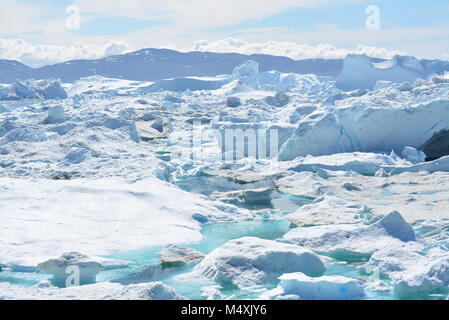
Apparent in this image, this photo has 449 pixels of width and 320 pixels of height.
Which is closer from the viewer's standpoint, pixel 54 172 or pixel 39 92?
pixel 54 172

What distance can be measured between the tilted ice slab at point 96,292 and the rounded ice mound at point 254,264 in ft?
3.28

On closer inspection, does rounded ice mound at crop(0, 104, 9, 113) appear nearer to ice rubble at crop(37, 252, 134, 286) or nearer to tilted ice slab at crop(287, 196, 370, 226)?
tilted ice slab at crop(287, 196, 370, 226)

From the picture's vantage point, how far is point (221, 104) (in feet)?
118

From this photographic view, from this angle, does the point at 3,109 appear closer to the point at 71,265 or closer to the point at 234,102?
the point at 234,102

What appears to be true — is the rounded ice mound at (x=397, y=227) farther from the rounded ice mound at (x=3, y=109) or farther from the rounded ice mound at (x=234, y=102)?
the rounded ice mound at (x=3, y=109)

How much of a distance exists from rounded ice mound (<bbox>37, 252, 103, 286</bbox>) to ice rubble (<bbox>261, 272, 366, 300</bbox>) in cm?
213

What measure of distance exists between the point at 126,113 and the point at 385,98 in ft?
39.2

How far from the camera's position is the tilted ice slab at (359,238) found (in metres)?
7.50

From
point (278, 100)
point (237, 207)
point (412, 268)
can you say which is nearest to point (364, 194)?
point (237, 207)

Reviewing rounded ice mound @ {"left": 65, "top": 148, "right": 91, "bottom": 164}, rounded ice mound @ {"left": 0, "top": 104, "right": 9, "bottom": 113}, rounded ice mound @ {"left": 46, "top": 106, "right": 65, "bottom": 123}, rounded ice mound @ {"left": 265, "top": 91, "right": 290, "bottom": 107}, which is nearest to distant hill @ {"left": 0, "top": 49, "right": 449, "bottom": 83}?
rounded ice mound @ {"left": 0, "top": 104, "right": 9, "bottom": 113}

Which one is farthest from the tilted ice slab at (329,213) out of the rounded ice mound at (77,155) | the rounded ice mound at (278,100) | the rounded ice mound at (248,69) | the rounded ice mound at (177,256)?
the rounded ice mound at (248,69)

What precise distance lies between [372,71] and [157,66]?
233ft
